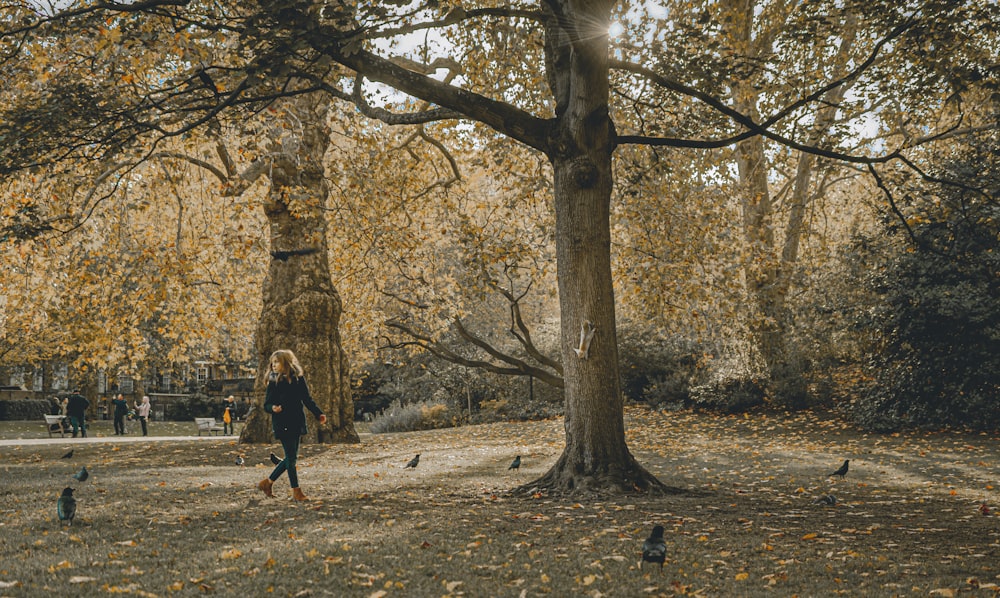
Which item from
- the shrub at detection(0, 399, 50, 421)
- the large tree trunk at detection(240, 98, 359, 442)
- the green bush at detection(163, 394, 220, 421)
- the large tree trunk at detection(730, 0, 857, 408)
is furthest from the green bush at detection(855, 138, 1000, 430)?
the shrub at detection(0, 399, 50, 421)

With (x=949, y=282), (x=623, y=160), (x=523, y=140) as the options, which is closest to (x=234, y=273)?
(x=623, y=160)

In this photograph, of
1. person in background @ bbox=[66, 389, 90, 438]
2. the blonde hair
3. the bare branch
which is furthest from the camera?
person in background @ bbox=[66, 389, 90, 438]

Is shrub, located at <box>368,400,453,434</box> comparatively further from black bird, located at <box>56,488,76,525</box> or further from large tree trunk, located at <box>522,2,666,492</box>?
black bird, located at <box>56,488,76,525</box>

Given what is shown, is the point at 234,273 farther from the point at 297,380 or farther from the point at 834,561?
the point at 834,561

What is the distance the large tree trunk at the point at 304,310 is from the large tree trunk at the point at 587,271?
738cm

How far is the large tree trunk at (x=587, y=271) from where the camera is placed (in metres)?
8.46

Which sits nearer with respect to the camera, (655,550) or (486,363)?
(655,550)

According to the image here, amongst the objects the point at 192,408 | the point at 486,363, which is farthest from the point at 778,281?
the point at 192,408

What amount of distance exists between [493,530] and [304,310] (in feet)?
31.2

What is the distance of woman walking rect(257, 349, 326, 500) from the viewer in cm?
832

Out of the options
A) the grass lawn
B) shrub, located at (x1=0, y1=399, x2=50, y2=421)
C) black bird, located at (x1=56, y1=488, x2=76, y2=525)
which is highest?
shrub, located at (x1=0, y1=399, x2=50, y2=421)

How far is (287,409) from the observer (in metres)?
8.41

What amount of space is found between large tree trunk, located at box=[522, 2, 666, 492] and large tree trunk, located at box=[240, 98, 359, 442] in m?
7.38

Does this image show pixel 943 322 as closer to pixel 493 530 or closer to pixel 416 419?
pixel 493 530
